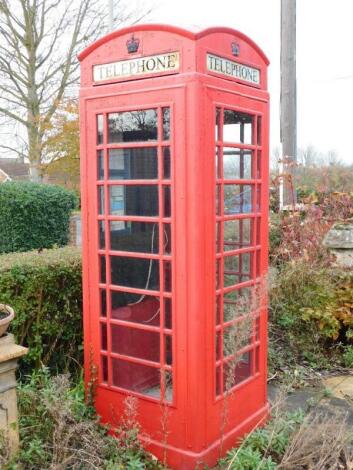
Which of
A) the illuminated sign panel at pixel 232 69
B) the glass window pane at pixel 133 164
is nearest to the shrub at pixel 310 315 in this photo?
the illuminated sign panel at pixel 232 69

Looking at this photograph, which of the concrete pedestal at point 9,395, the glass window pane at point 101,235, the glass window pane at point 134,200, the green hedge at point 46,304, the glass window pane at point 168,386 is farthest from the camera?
the green hedge at point 46,304

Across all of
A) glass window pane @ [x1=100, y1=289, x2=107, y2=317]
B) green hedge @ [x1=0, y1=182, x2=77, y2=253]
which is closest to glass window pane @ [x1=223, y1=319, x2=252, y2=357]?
glass window pane @ [x1=100, y1=289, x2=107, y2=317]

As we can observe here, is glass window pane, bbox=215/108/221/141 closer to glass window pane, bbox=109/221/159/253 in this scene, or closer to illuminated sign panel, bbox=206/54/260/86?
illuminated sign panel, bbox=206/54/260/86

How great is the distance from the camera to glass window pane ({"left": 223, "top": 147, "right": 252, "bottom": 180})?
121 inches

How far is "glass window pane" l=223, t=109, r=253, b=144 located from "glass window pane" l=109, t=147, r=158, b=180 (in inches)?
17.5

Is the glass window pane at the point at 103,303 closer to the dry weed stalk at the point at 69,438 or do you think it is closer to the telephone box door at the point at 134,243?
the telephone box door at the point at 134,243

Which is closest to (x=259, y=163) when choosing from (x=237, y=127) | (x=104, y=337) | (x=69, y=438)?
(x=237, y=127)

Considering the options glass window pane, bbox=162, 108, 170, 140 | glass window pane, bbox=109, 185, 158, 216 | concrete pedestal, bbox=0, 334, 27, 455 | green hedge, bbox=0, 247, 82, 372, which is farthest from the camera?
green hedge, bbox=0, 247, 82, 372

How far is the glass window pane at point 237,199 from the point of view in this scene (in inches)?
123

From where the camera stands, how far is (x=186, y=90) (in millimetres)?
2748

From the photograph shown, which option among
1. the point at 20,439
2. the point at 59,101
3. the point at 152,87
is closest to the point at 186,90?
the point at 152,87

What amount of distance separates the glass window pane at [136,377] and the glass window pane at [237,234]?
92 cm

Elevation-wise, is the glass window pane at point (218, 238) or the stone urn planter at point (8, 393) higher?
the glass window pane at point (218, 238)

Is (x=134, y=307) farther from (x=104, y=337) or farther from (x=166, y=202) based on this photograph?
(x=166, y=202)
